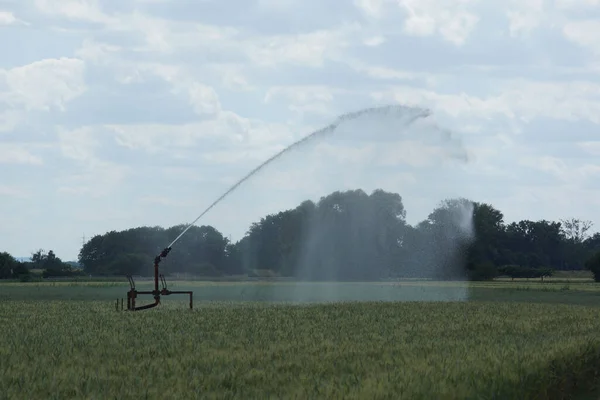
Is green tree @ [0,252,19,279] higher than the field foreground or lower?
higher

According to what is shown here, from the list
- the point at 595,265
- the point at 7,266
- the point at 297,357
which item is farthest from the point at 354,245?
the point at 7,266

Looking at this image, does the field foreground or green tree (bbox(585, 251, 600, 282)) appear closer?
the field foreground

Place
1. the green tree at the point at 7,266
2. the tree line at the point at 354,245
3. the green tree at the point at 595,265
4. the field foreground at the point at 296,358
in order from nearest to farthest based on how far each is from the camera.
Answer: the field foreground at the point at 296,358 → the tree line at the point at 354,245 → the green tree at the point at 595,265 → the green tree at the point at 7,266

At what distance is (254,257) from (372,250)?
3464cm

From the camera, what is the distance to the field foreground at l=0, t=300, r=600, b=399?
802 inches

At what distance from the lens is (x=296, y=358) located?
2517 cm

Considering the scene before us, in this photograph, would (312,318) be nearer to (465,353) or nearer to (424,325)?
(424,325)

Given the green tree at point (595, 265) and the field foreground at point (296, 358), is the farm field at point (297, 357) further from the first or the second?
the green tree at point (595, 265)

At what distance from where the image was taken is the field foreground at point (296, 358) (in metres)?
20.4

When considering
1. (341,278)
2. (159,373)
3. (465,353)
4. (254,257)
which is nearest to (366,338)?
(465,353)

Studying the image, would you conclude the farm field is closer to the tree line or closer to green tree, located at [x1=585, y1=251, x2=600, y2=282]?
the tree line

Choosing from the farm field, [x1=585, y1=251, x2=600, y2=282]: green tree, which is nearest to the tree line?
[x1=585, y1=251, x2=600, y2=282]: green tree

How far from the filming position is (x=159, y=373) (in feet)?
74.1

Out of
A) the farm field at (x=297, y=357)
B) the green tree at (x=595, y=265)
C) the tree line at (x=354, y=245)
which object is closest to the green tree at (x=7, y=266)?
the tree line at (x=354, y=245)
